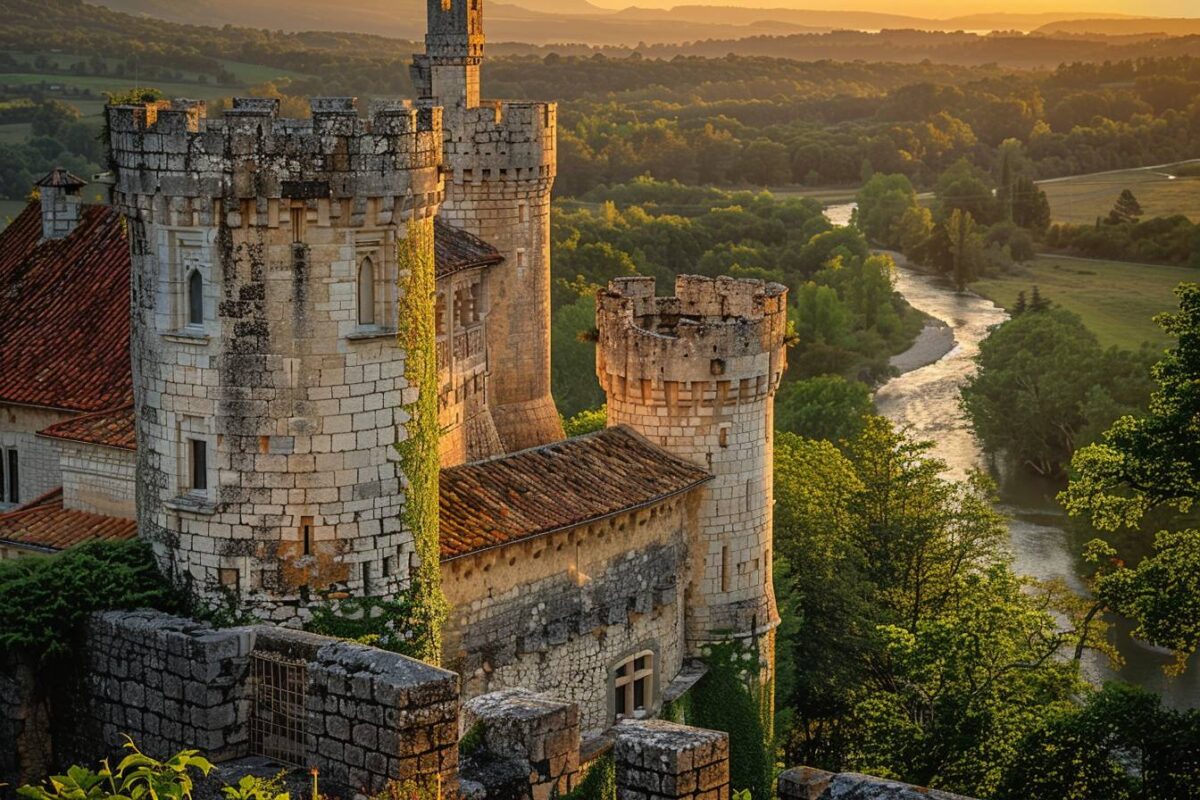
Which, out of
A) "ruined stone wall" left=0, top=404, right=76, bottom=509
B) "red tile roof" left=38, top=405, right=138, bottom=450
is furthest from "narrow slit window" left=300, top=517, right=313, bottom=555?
"ruined stone wall" left=0, top=404, right=76, bottom=509

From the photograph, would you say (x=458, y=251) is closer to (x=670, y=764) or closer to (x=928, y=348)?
(x=670, y=764)

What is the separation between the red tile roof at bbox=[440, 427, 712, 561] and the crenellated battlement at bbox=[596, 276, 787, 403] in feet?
4.39

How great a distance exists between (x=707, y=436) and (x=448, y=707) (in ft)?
64.8

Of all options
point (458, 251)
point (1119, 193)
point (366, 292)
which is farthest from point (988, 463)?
point (366, 292)

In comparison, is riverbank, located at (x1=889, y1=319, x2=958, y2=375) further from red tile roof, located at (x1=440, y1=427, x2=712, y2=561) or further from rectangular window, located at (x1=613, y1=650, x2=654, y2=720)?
rectangular window, located at (x1=613, y1=650, x2=654, y2=720)

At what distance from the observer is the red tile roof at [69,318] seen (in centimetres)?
3909

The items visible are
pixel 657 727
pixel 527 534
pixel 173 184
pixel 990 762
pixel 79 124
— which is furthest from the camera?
pixel 79 124

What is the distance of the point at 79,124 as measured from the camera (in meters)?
99.0

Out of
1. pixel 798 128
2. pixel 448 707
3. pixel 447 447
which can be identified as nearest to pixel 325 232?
pixel 448 707

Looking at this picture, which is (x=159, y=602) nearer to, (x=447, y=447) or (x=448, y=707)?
(x=448, y=707)

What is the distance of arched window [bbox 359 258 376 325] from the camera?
27734mm

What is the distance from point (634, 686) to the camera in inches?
1527

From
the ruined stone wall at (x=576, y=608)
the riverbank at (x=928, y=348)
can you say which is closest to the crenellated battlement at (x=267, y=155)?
the ruined stone wall at (x=576, y=608)

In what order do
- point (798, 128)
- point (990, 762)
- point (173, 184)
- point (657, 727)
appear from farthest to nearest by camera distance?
point (798, 128) < point (990, 762) < point (173, 184) < point (657, 727)
